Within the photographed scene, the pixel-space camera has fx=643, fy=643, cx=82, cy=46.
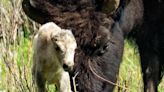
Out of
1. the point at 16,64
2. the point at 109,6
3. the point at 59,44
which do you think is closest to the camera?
the point at 59,44

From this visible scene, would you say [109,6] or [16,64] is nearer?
[109,6]

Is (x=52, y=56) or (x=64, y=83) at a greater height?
(x=52, y=56)

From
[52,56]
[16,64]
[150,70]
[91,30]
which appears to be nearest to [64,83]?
[52,56]

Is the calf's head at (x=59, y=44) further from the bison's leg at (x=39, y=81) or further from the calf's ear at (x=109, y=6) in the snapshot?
the calf's ear at (x=109, y=6)

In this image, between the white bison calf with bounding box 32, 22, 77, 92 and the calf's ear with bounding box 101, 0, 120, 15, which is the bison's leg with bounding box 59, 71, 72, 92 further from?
the calf's ear with bounding box 101, 0, 120, 15

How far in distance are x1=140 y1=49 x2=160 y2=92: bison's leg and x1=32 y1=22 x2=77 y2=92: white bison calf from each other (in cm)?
314

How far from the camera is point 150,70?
22.0ft

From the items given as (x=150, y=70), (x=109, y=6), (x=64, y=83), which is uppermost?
(x=109, y=6)

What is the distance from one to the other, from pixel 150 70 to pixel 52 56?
3390 millimetres

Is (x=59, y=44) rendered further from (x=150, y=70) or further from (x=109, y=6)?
(x=150, y=70)

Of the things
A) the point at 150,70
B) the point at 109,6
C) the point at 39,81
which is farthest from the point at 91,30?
the point at 150,70

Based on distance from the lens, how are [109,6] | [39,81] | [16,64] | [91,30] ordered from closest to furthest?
[39,81] < [91,30] < [109,6] < [16,64]

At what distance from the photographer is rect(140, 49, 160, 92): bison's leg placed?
261 inches

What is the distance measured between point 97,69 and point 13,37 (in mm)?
1429
